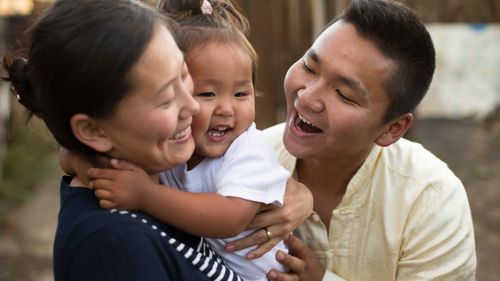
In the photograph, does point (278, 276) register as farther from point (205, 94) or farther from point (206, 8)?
point (206, 8)

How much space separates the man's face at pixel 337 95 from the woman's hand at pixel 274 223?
0.24m

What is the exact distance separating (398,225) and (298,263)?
19.1 inches

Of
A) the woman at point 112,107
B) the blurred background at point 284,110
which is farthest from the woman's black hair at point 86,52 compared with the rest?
the blurred background at point 284,110

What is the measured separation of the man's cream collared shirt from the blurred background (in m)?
1.25

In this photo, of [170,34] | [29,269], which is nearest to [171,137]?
[170,34]

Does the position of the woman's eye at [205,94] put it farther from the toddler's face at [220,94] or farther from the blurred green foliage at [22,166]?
the blurred green foliage at [22,166]

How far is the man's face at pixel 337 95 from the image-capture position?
2648 mm

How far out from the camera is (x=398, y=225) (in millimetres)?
2797

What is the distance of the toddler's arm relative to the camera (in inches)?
75.8

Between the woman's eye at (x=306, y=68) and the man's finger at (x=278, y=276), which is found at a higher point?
the woman's eye at (x=306, y=68)

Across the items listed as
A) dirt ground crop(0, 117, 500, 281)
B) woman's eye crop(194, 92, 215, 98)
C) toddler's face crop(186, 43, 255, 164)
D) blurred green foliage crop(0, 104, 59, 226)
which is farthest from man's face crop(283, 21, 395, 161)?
blurred green foliage crop(0, 104, 59, 226)

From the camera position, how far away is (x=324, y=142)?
8.96 ft

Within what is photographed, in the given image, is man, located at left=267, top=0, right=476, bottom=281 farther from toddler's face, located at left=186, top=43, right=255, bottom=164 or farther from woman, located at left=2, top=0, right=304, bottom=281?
woman, located at left=2, top=0, right=304, bottom=281

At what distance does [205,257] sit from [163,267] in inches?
8.2
